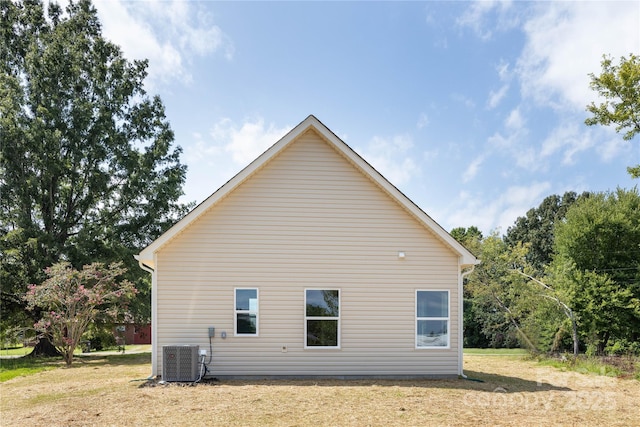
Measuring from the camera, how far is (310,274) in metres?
11.9

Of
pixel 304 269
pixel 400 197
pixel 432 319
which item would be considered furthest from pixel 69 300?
pixel 432 319

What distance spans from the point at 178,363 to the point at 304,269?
3.64 metres

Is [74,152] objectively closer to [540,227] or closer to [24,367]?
[24,367]

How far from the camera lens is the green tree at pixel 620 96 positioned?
20.1 meters

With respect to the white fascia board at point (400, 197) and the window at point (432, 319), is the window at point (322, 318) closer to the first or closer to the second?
the window at point (432, 319)

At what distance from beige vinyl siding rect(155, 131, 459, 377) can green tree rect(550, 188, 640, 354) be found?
8665 millimetres

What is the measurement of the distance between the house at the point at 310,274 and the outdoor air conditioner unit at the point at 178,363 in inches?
22.6

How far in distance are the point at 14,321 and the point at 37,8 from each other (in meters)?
15.7

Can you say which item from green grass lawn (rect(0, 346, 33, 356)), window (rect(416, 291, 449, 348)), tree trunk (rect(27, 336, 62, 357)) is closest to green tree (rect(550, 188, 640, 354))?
window (rect(416, 291, 449, 348))

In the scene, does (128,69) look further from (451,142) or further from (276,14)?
(451,142)

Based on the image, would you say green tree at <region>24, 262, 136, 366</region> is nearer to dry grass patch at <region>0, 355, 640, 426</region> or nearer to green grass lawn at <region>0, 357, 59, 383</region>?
green grass lawn at <region>0, 357, 59, 383</region>

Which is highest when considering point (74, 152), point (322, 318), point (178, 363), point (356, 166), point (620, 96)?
point (620, 96)

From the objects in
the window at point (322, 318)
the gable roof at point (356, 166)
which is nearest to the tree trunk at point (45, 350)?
the gable roof at point (356, 166)

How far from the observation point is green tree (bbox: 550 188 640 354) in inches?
687
